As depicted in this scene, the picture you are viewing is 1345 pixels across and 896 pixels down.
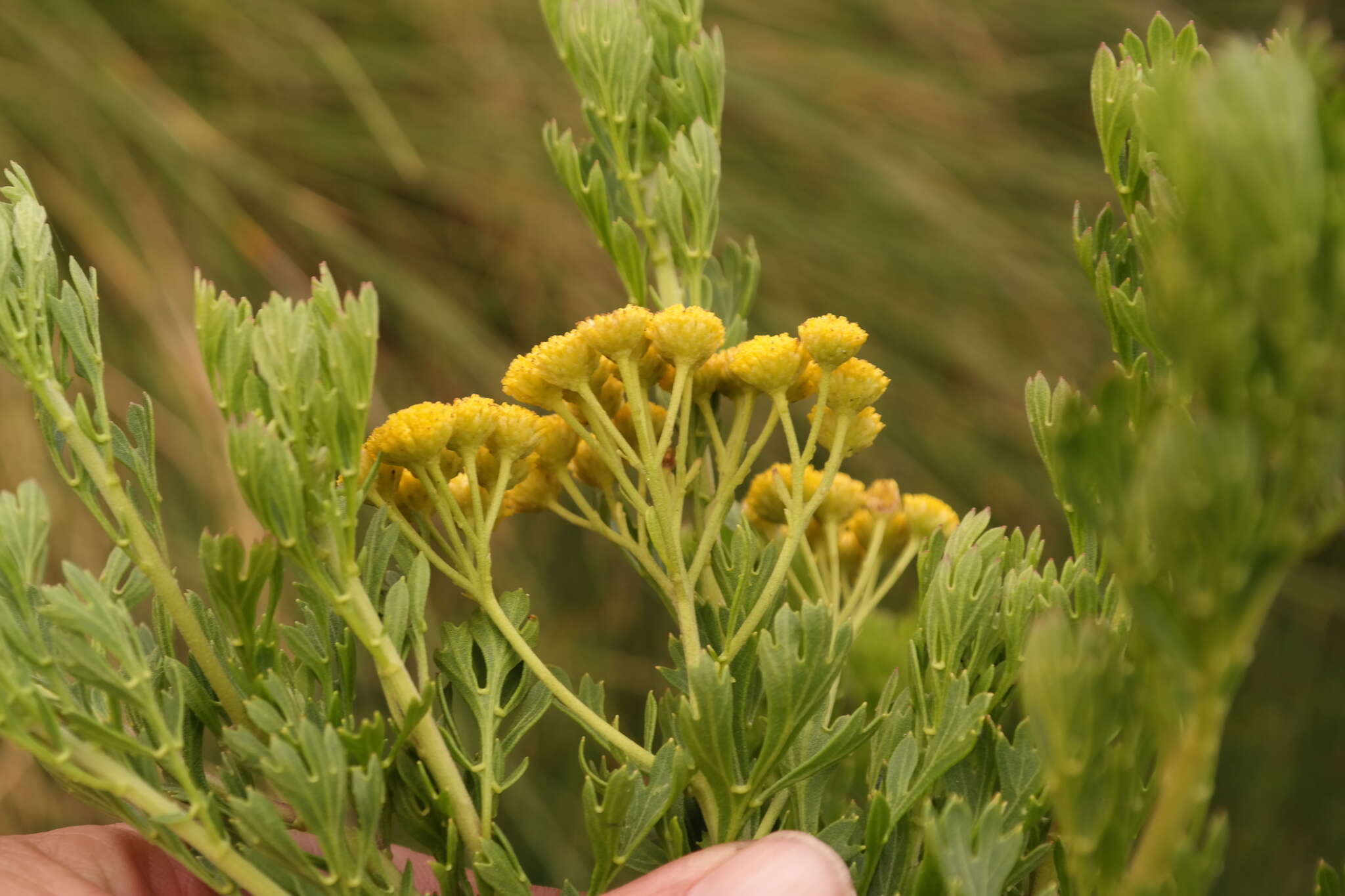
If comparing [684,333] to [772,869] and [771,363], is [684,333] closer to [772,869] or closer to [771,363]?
[771,363]

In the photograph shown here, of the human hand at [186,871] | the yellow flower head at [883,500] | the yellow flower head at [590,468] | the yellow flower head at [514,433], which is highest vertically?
the yellow flower head at [514,433]

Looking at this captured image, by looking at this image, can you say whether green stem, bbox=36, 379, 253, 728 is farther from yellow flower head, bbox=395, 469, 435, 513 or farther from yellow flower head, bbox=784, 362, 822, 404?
yellow flower head, bbox=784, 362, 822, 404

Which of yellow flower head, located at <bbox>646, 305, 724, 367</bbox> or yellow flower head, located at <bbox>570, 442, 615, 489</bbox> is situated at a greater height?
yellow flower head, located at <bbox>646, 305, 724, 367</bbox>

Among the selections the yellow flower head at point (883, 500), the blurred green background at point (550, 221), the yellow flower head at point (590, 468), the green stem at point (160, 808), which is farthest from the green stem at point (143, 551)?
the blurred green background at point (550, 221)

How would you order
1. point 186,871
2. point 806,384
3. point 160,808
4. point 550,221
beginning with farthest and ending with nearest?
point 550,221 → point 186,871 → point 806,384 → point 160,808

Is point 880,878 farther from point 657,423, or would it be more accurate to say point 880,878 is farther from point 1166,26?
point 1166,26

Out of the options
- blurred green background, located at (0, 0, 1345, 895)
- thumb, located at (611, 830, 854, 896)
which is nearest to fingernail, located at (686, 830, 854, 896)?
thumb, located at (611, 830, 854, 896)

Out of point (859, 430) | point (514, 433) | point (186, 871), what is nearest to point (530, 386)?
point (514, 433)

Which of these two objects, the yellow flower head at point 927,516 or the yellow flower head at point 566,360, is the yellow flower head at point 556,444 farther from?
the yellow flower head at point 927,516
